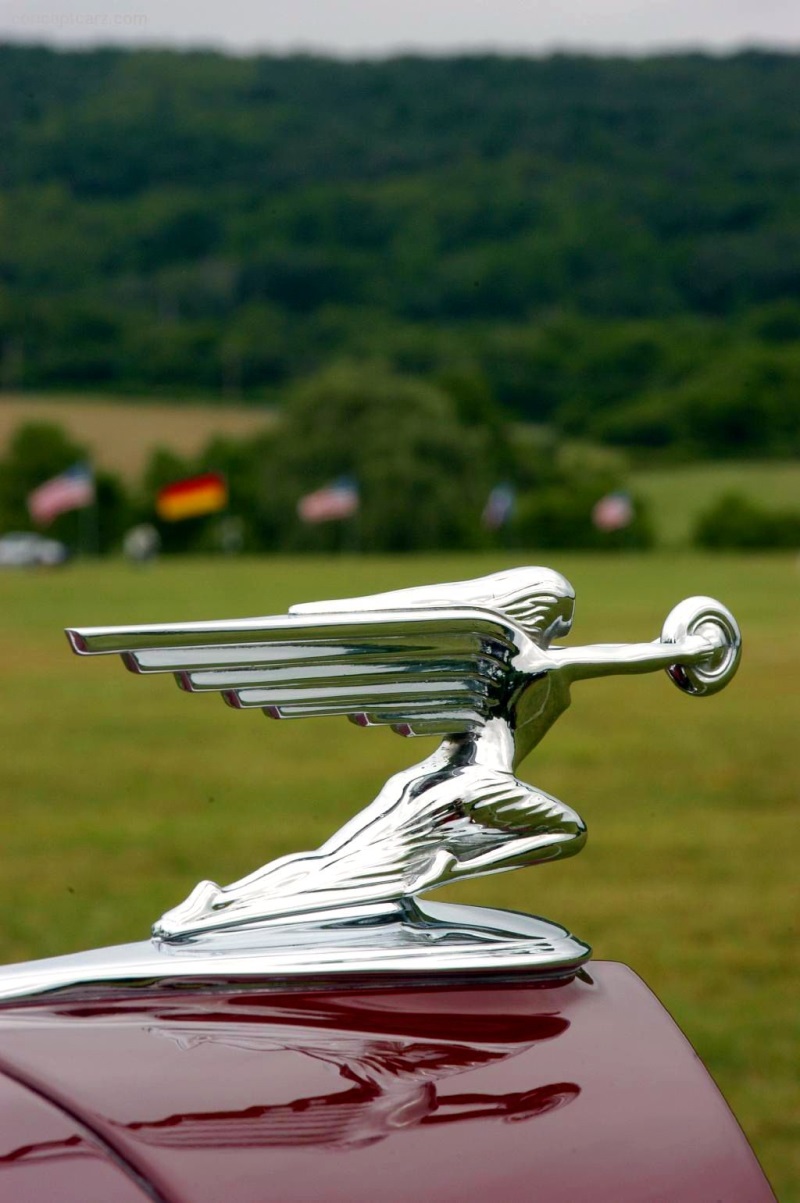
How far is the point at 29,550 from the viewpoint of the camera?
45.0 meters

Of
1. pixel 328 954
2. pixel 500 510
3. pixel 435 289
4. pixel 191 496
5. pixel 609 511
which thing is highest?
pixel 435 289

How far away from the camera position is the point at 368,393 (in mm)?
46062

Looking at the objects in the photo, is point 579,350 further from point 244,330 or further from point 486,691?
point 486,691

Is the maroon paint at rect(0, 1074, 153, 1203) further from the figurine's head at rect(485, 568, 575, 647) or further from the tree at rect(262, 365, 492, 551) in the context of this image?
the tree at rect(262, 365, 492, 551)

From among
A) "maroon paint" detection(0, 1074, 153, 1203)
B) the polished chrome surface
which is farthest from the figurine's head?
"maroon paint" detection(0, 1074, 153, 1203)

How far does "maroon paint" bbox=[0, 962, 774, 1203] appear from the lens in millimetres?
535

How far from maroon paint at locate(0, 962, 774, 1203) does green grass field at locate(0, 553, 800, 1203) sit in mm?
2323

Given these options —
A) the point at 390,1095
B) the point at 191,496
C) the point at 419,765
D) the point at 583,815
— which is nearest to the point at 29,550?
the point at 191,496

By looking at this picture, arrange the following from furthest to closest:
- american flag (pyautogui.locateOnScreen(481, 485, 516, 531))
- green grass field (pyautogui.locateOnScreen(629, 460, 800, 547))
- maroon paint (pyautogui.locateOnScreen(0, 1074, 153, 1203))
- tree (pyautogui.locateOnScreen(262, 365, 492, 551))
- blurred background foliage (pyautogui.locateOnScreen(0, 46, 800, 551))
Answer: tree (pyautogui.locateOnScreen(262, 365, 492, 551)), green grass field (pyautogui.locateOnScreen(629, 460, 800, 547)), american flag (pyautogui.locateOnScreen(481, 485, 516, 531)), blurred background foliage (pyautogui.locateOnScreen(0, 46, 800, 551)), maroon paint (pyautogui.locateOnScreen(0, 1074, 153, 1203))

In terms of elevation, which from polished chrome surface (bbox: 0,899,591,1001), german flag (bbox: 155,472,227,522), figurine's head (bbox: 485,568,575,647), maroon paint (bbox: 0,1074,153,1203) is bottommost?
maroon paint (bbox: 0,1074,153,1203)

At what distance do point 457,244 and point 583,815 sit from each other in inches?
1460

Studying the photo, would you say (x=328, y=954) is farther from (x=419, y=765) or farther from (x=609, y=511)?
(x=609, y=511)

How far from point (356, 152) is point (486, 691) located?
171ft

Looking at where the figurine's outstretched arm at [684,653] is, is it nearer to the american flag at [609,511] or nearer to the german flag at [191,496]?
the german flag at [191,496]
